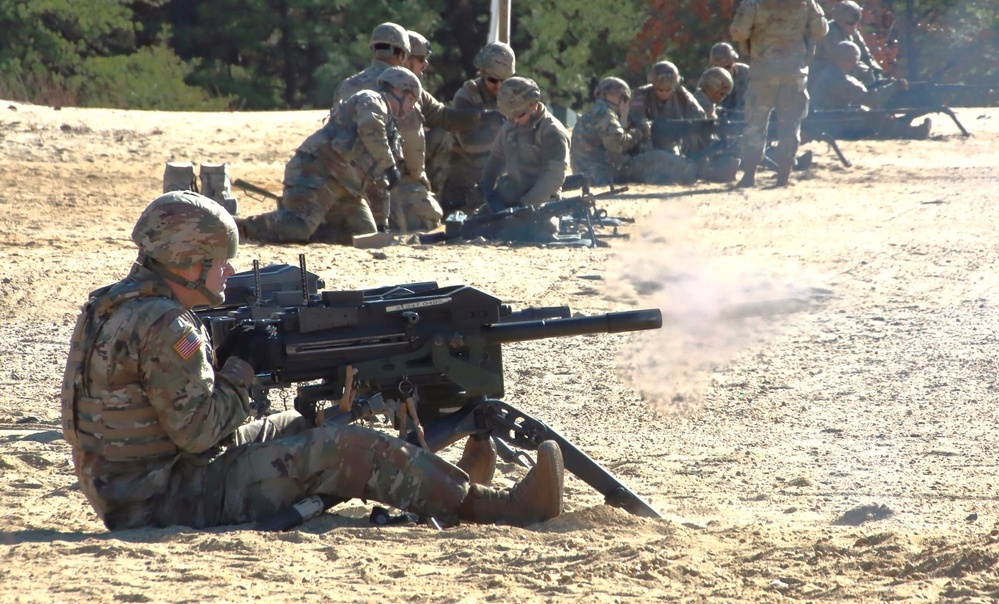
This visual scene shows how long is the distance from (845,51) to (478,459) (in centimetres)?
1410

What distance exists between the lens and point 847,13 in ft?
58.6

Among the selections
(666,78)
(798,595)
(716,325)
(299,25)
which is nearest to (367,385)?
(798,595)

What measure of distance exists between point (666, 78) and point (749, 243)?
15.2 feet

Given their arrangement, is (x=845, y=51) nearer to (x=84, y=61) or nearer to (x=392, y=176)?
(x=392, y=176)

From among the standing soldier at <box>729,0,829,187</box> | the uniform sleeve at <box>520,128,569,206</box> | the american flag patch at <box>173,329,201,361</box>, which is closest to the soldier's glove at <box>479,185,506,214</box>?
the uniform sleeve at <box>520,128,569,206</box>

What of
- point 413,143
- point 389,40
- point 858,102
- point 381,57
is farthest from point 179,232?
point 858,102

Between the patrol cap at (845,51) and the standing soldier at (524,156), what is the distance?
8084mm

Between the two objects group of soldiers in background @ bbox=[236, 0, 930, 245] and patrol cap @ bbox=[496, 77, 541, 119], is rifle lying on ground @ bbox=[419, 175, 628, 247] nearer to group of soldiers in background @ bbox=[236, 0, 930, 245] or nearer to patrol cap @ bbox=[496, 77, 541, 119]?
group of soldiers in background @ bbox=[236, 0, 930, 245]

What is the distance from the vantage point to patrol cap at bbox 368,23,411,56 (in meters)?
11.6

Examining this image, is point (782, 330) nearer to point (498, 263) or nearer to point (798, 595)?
point (498, 263)

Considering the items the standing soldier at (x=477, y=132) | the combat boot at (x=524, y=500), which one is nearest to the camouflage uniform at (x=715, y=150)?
the standing soldier at (x=477, y=132)

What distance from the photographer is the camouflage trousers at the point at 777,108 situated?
1402 centimetres

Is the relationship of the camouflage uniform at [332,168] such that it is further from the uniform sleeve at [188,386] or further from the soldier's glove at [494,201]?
the uniform sleeve at [188,386]

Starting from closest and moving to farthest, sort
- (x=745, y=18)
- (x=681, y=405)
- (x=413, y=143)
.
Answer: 1. (x=681, y=405)
2. (x=413, y=143)
3. (x=745, y=18)
